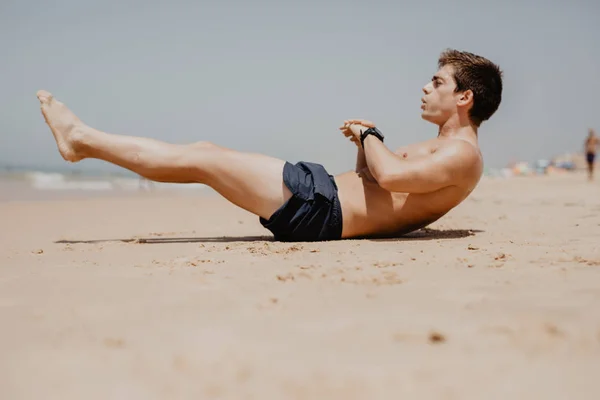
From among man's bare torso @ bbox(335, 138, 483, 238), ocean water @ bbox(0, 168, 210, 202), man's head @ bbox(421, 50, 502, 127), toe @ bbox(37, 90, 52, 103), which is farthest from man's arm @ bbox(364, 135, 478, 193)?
ocean water @ bbox(0, 168, 210, 202)

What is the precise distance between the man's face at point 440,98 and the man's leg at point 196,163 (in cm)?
115

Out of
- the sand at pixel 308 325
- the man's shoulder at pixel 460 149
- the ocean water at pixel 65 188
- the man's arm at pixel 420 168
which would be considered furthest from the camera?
the ocean water at pixel 65 188

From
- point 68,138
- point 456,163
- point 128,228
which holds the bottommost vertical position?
point 128,228

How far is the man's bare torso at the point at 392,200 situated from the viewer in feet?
13.3

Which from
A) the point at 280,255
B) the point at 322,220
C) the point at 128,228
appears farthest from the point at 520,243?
the point at 128,228

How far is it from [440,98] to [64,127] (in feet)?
8.81

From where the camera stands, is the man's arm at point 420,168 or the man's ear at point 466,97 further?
the man's ear at point 466,97

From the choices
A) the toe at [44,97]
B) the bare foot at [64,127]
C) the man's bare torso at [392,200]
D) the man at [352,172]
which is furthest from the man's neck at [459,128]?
the toe at [44,97]

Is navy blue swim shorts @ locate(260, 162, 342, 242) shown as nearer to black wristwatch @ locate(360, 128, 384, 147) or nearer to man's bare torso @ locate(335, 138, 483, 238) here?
man's bare torso @ locate(335, 138, 483, 238)

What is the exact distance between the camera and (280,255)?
140 inches

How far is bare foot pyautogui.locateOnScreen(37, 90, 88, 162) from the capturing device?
412cm

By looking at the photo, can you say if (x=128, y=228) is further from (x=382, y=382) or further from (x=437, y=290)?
(x=382, y=382)

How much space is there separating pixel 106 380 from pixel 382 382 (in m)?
0.71

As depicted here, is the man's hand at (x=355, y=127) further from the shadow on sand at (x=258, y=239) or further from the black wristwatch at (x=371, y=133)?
the shadow on sand at (x=258, y=239)
